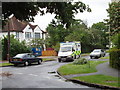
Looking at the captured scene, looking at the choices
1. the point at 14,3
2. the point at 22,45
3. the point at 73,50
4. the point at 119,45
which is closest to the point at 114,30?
the point at 73,50

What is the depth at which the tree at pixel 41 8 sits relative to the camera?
9766mm

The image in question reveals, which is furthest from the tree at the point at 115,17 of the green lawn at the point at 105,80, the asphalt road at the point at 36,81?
the green lawn at the point at 105,80

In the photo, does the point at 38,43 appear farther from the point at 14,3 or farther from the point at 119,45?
the point at 14,3

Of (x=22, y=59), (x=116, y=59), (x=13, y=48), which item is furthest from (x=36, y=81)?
(x=13, y=48)

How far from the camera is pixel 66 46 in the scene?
1177 inches

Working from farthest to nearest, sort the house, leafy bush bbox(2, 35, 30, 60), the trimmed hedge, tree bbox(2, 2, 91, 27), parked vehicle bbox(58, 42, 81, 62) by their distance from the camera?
the house < leafy bush bbox(2, 35, 30, 60) < parked vehicle bbox(58, 42, 81, 62) < the trimmed hedge < tree bbox(2, 2, 91, 27)

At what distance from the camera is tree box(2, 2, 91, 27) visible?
9.77 metres

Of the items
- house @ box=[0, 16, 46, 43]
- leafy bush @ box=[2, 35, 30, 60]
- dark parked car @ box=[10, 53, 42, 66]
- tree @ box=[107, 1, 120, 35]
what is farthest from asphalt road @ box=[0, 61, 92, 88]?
house @ box=[0, 16, 46, 43]

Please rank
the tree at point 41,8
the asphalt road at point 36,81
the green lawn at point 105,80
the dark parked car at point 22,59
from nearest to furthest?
1. the tree at point 41,8
2. the green lawn at point 105,80
3. the asphalt road at point 36,81
4. the dark parked car at point 22,59

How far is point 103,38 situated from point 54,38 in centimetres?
2496

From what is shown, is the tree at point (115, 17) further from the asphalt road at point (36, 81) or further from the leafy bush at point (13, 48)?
the asphalt road at point (36, 81)

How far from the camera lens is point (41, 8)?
1054cm

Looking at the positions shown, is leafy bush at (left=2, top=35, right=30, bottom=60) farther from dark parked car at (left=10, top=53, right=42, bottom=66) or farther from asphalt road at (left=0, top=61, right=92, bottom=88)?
asphalt road at (left=0, top=61, right=92, bottom=88)

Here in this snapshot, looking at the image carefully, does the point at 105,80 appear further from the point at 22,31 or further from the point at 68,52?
the point at 22,31
